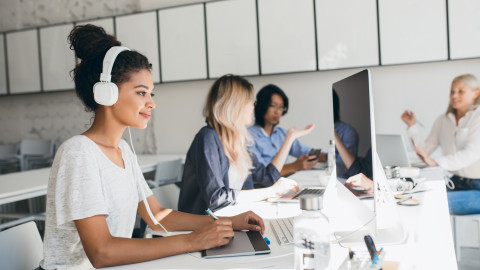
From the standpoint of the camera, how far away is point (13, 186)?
8.54ft

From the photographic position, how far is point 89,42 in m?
1.21

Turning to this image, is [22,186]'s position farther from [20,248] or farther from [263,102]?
[263,102]

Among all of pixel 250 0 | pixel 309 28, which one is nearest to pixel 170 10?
pixel 250 0

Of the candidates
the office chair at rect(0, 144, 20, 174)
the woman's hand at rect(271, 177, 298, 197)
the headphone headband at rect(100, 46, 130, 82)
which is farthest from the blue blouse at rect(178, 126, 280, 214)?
the office chair at rect(0, 144, 20, 174)

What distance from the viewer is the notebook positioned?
1018 millimetres

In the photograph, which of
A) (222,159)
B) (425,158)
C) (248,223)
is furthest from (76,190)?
(425,158)

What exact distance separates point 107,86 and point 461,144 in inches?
99.7

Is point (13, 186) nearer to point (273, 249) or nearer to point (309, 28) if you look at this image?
point (273, 249)

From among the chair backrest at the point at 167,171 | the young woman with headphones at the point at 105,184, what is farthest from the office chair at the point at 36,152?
the young woman with headphones at the point at 105,184

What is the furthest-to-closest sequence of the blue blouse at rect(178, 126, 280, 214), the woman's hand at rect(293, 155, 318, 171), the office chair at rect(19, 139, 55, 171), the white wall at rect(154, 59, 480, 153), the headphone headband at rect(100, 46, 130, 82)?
the office chair at rect(19, 139, 55, 171), the white wall at rect(154, 59, 480, 153), the woman's hand at rect(293, 155, 318, 171), the blue blouse at rect(178, 126, 280, 214), the headphone headband at rect(100, 46, 130, 82)

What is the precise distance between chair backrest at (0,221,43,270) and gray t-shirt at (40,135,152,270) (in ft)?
0.53

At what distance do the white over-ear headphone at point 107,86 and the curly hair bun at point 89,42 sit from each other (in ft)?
0.13

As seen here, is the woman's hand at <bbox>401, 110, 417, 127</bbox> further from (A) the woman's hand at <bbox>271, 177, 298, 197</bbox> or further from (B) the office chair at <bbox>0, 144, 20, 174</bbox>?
(B) the office chair at <bbox>0, 144, 20, 174</bbox>

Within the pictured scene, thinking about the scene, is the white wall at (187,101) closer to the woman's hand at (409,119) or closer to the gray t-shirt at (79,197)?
the woman's hand at (409,119)
